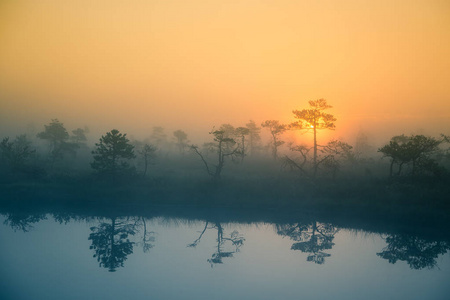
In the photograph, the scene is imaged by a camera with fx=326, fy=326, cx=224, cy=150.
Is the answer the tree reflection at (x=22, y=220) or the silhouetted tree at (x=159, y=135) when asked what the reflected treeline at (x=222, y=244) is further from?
the silhouetted tree at (x=159, y=135)

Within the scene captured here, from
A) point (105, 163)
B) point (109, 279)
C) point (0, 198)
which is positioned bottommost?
point (109, 279)

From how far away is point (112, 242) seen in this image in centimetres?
2627

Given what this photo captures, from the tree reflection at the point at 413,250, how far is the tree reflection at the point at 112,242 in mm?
18444

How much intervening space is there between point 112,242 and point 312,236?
16.6m

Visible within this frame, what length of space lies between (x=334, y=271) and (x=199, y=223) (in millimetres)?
15823

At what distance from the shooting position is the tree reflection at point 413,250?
2208 centimetres

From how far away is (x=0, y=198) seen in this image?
1656 inches

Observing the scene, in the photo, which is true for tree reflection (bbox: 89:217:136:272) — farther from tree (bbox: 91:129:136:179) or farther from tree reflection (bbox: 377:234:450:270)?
tree reflection (bbox: 377:234:450:270)

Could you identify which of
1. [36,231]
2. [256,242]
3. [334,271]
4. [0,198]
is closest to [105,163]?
[0,198]

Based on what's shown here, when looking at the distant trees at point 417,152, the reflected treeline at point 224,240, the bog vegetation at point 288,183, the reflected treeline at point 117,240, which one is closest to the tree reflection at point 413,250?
the reflected treeline at point 224,240

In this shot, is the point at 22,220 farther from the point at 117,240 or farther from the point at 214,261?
the point at 214,261

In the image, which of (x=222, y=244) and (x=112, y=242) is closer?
(x=222, y=244)

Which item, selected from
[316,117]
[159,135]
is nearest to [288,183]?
[316,117]

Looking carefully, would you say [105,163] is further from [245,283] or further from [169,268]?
[245,283]
